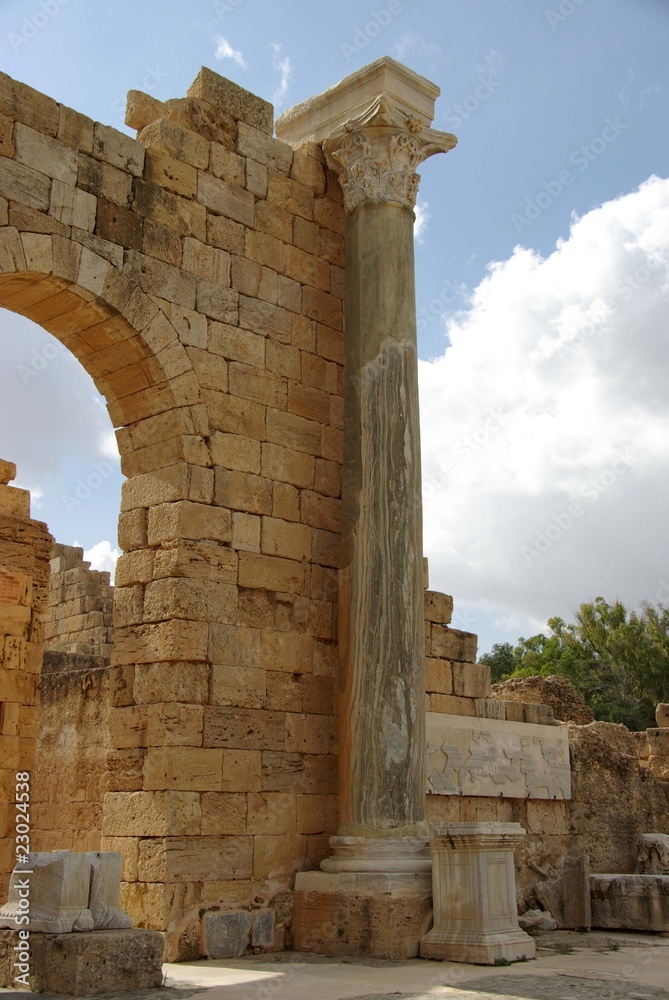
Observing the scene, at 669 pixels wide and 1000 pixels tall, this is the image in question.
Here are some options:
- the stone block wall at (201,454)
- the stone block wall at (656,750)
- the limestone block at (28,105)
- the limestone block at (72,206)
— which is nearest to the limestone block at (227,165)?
the stone block wall at (201,454)

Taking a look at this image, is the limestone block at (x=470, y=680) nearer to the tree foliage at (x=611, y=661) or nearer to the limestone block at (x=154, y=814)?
the limestone block at (x=154, y=814)

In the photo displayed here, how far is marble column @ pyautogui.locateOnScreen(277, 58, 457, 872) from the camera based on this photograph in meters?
7.88

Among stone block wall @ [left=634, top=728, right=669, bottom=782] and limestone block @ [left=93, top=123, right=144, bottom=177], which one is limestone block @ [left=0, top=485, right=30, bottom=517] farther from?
stone block wall @ [left=634, top=728, right=669, bottom=782]

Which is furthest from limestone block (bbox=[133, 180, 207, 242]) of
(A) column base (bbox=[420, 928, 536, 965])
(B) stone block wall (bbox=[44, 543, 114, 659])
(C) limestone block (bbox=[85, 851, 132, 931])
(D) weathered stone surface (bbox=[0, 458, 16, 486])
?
(B) stone block wall (bbox=[44, 543, 114, 659])

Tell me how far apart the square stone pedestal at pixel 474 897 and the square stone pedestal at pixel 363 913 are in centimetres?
13

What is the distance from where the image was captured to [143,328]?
7793 mm

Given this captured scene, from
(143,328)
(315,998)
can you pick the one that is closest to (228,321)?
(143,328)

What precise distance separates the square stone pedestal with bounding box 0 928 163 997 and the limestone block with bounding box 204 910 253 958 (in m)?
1.29

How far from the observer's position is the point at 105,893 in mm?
5984

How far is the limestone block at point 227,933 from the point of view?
716cm

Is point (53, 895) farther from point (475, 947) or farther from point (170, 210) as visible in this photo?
point (170, 210)

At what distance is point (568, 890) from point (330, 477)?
13.9 ft

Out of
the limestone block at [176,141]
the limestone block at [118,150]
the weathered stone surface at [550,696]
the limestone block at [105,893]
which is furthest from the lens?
the weathered stone surface at [550,696]

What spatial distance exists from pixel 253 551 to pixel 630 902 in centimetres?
446
